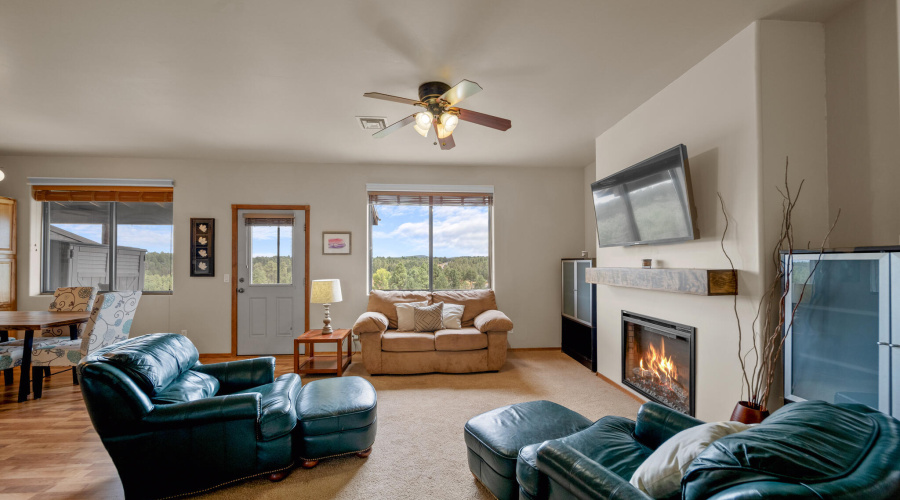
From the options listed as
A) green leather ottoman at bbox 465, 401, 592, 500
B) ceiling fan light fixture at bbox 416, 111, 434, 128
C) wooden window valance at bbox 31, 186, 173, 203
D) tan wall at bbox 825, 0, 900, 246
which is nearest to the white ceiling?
tan wall at bbox 825, 0, 900, 246

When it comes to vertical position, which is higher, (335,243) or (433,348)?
(335,243)

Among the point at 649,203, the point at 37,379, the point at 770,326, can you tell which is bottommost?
the point at 37,379

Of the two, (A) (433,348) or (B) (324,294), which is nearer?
(A) (433,348)

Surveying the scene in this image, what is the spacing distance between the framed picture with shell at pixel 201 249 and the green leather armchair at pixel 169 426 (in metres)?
2.83

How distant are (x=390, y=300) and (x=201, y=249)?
8.11 feet

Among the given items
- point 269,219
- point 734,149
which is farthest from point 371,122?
point 734,149

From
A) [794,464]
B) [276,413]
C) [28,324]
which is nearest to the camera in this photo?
[794,464]

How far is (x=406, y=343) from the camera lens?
3.97 metres

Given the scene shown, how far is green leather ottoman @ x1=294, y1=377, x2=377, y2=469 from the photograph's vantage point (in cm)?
218

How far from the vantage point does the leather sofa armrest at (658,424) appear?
5.44ft

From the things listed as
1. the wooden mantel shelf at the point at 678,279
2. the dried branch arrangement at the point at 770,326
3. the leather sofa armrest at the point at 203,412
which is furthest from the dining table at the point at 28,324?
the dried branch arrangement at the point at 770,326

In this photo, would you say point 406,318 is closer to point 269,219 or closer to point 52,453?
point 269,219

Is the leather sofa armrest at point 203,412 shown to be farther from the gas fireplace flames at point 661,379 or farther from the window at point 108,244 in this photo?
the window at point 108,244

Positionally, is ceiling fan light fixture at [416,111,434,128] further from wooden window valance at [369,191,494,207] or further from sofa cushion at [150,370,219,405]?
wooden window valance at [369,191,494,207]
